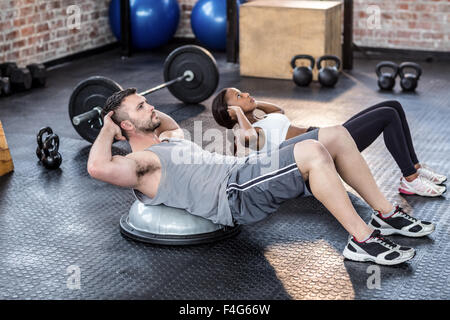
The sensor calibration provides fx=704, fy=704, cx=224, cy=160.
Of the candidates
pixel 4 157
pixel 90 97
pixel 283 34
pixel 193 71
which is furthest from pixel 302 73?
pixel 4 157

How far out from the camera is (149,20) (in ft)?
20.6

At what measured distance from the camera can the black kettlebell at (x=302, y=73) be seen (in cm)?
507

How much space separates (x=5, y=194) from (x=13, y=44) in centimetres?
258

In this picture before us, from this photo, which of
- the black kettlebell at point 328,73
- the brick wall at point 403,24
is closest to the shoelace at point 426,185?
the black kettlebell at point 328,73

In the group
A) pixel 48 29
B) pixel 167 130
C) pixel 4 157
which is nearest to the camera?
pixel 167 130

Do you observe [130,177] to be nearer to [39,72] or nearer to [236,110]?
[236,110]

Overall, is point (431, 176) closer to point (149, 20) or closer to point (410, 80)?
point (410, 80)

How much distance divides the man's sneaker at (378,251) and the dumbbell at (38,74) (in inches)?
136

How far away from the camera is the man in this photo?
2.31 m

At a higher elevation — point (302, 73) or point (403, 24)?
point (403, 24)

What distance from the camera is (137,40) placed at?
250 inches

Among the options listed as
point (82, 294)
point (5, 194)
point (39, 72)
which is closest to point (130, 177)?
point (82, 294)

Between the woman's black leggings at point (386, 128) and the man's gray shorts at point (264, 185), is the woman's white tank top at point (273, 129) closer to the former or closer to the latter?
the woman's black leggings at point (386, 128)

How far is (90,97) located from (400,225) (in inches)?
76.7
